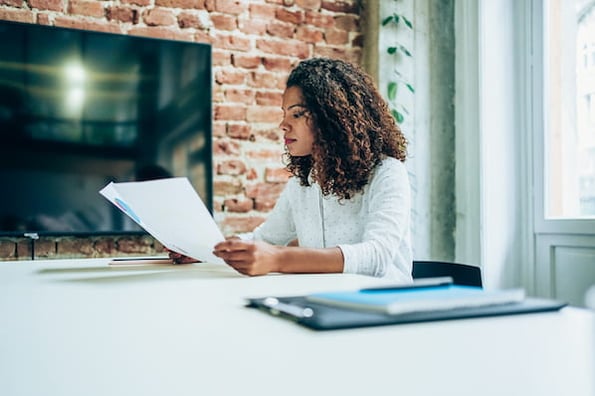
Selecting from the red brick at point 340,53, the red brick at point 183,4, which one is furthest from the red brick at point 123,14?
the red brick at point 340,53

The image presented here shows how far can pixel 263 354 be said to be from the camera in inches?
20.6

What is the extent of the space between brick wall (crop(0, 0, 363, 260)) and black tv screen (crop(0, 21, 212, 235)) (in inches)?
3.7

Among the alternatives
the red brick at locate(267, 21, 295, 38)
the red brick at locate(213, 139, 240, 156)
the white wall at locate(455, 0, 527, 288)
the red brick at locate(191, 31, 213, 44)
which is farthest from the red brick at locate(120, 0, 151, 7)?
the white wall at locate(455, 0, 527, 288)

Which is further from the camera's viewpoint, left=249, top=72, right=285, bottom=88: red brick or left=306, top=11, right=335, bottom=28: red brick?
left=306, top=11, right=335, bottom=28: red brick

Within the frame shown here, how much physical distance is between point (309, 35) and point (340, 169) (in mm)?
1628

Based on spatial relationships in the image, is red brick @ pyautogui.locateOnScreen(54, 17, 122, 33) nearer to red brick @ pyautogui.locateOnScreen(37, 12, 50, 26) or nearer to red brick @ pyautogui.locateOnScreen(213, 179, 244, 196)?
red brick @ pyautogui.locateOnScreen(37, 12, 50, 26)

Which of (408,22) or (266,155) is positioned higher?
(408,22)

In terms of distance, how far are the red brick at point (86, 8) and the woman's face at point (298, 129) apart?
1.36 m

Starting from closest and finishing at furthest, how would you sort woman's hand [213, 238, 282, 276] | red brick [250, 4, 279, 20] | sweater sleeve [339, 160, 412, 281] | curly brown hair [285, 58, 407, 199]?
woman's hand [213, 238, 282, 276] → sweater sleeve [339, 160, 412, 281] → curly brown hair [285, 58, 407, 199] → red brick [250, 4, 279, 20]

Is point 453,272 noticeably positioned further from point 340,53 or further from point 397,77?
point 340,53

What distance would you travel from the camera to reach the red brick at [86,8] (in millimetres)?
2727

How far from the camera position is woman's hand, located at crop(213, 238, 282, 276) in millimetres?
1202

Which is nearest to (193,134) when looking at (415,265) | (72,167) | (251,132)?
(251,132)

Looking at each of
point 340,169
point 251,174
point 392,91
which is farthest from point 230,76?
point 340,169
